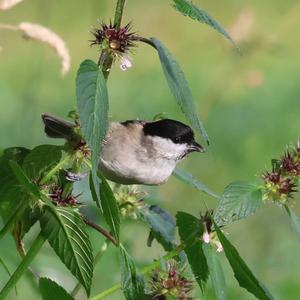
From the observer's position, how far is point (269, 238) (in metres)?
4.99

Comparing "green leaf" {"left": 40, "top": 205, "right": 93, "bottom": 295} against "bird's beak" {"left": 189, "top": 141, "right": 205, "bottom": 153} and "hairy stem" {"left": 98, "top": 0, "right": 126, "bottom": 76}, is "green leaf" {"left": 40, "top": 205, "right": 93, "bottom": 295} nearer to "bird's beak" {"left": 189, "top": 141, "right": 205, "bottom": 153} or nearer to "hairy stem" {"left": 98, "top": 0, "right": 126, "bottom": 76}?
"hairy stem" {"left": 98, "top": 0, "right": 126, "bottom": 76}

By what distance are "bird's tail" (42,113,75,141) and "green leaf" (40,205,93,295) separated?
0.63ft

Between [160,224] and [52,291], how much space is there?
0.40 meters

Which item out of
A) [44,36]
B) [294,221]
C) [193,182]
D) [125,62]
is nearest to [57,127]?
[44,36]

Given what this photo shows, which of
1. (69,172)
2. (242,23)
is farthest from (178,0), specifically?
(242,23)

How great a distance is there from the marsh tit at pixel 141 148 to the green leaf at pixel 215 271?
42cm

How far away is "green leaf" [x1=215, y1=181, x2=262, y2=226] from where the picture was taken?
5.84ft

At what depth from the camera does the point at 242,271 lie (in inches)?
66.1

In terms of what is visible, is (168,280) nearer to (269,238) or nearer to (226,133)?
(269,238)

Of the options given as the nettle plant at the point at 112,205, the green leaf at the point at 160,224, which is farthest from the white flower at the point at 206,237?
the green leaf at the point at 160,224

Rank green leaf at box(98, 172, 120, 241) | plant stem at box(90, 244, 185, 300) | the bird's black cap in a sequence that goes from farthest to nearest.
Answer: the bird's black cap → plant stem at box(90, 244, 185, 300) → green leaf at box(98, 172, 120, 241)

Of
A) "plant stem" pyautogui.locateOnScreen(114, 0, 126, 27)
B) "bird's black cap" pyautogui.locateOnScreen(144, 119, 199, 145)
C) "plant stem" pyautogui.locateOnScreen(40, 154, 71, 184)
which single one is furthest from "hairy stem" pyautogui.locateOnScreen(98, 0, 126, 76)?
"bird's black cap" pyautogui.locateOnScreen(144, 119, 199, 145)

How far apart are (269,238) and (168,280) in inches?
128

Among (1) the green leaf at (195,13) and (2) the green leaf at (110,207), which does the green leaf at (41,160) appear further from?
(1) the green leaf at (195,13)
